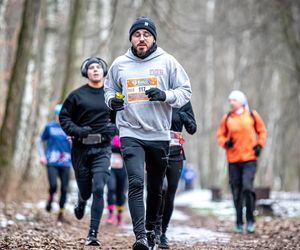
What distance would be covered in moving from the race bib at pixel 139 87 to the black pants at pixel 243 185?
186 inches

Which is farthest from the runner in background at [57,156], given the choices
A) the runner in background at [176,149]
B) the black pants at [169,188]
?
the runner in background at [176,149]

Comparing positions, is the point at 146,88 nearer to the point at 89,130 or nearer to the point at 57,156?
the point at 89,130

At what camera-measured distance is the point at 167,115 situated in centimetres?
730

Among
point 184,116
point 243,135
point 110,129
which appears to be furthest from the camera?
point 243,135

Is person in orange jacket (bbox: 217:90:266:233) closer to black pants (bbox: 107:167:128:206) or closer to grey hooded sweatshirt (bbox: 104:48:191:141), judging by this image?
black pants (bbox: 107:167:128:206)

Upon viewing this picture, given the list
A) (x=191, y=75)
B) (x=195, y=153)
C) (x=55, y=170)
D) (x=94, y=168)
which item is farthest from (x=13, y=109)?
(x=195, y=153)

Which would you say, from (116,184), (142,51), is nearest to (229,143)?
(116,184)

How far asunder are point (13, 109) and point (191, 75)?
27186 mm

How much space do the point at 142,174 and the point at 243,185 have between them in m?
4.81

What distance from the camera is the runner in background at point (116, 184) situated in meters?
12.8

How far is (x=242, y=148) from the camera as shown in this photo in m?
11.6

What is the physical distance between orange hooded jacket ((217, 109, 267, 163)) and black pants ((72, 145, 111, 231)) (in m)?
3.22

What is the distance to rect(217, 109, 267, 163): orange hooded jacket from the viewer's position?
11.6m

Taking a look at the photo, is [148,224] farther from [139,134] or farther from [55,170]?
[55,170]
